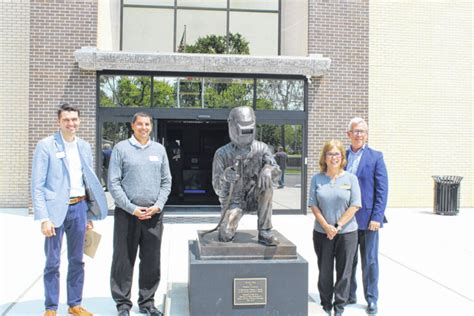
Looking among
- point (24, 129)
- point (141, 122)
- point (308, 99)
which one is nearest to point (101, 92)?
point (24, 129)

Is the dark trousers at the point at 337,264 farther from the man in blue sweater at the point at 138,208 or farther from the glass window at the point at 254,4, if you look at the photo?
the glass window at the point at 254,4

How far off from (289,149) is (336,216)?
7.49 m

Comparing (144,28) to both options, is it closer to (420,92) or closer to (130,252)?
(420,92)

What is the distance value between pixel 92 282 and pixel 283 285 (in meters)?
2.84

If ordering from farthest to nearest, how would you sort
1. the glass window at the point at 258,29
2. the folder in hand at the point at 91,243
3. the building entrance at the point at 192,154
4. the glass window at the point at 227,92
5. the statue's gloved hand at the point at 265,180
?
the building entrance at the point at 192,154 < the glass window at the point at 258,29 < the glass window at the point at 227,92 < the folder in hand at the point at 91,243 < the statue's gloved hand at the point at 265,180

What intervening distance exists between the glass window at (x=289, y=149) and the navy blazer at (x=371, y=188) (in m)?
6.96

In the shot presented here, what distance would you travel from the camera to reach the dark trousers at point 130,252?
4.61 metres

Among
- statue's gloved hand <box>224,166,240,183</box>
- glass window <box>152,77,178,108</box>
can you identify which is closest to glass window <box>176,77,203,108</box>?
glass window <box>152,77,178,108</box>

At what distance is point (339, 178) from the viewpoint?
4617mm

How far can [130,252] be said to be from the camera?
4684 mm

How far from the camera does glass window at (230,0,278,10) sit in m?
13.1

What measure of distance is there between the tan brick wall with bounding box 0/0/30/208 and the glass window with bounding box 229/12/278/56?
18.8 feet

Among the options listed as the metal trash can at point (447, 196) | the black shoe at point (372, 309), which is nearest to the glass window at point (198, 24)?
the metal trash can at point (447, 196)

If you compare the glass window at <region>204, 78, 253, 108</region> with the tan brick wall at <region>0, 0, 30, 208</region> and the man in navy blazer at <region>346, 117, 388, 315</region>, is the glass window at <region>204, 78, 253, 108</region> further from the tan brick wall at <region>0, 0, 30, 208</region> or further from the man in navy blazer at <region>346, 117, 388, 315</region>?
the man in navy blazer at <region>346, 117, 388, 315</region>
